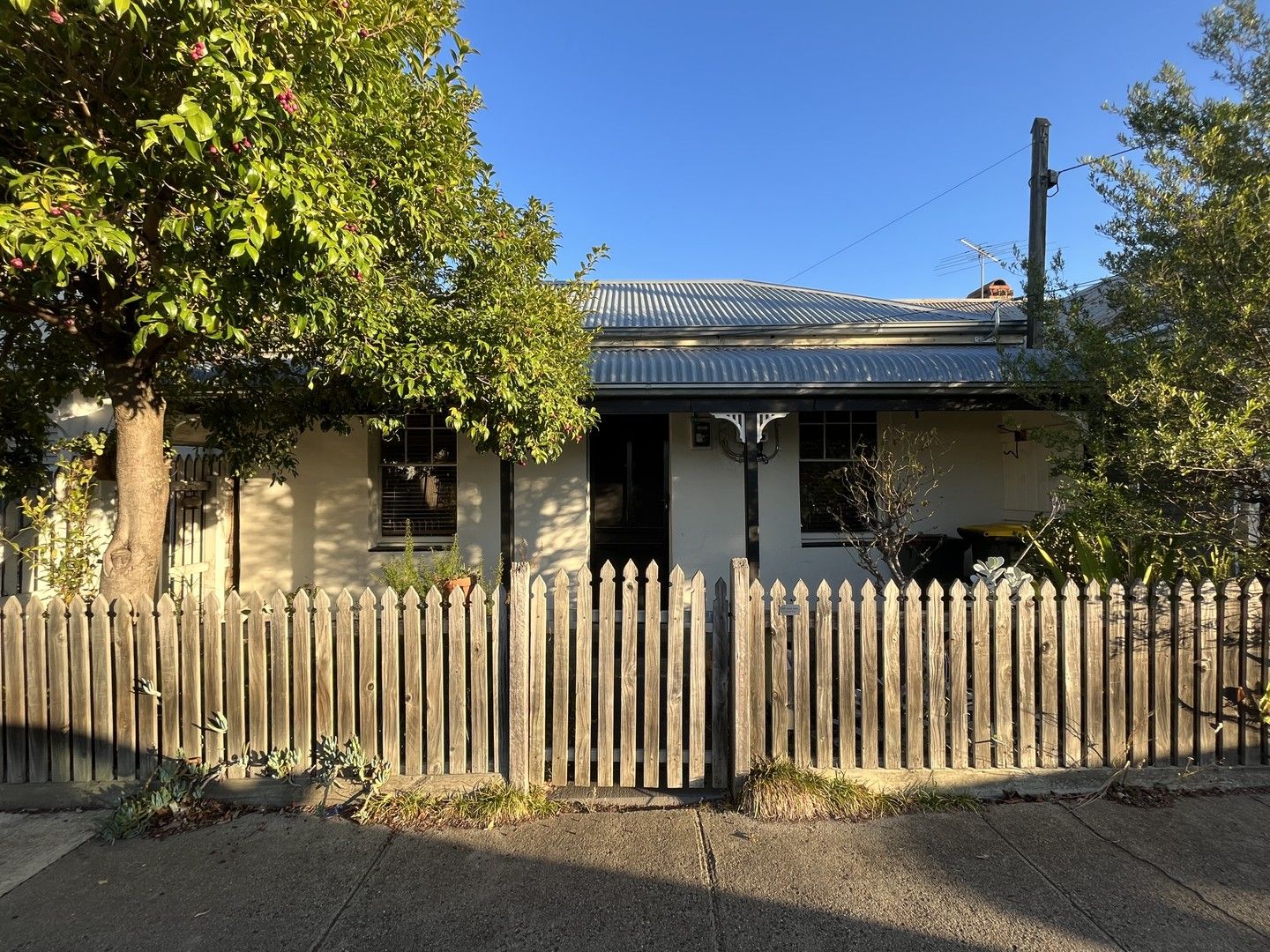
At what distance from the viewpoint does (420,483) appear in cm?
827

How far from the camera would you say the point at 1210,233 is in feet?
11.7

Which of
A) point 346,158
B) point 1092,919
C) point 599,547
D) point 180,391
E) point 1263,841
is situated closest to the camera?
point 1092,919

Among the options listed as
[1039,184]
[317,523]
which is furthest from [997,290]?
[317,523]

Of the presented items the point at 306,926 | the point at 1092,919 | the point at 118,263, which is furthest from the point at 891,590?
the point at 118,263

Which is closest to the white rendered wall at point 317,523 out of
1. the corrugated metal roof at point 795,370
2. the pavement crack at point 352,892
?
the corrugated metal roof at point 795,370

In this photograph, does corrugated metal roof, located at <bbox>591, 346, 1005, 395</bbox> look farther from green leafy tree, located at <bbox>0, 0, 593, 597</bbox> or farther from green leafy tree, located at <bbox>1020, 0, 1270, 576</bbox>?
green leafy tree, located at <bbox>1020, 0, 1270, 576</bbox>

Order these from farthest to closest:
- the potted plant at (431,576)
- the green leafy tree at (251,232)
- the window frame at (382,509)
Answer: the window frame at (382,509), the potted plant at (431,576), the green leafy tree at (251,232)

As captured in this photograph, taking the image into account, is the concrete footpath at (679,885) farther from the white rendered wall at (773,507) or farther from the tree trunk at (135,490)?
the white rendered wall at (773,507)

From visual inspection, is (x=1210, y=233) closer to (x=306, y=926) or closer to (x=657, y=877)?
(x=657, y=877)

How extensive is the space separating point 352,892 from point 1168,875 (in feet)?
11.7

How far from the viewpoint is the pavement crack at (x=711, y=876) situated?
104 inches

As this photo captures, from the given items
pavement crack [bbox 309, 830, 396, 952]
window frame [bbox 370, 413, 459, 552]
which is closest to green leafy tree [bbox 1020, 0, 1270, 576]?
pavement crack [bbox 309, 830, 396, 952]

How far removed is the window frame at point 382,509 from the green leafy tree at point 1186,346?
629 centimetres

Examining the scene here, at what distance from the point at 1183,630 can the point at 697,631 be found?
111 inches
